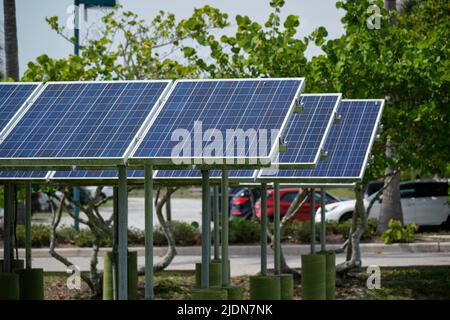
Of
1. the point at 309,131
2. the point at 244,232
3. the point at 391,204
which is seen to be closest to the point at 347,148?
the point at 309,131

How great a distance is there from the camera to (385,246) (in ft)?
83.8

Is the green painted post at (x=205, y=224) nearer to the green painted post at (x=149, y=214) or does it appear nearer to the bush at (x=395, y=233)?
the green painted post at (x=149, y=214)

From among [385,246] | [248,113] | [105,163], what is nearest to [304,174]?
[248,113]

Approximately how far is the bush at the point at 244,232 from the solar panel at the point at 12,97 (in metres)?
15.3

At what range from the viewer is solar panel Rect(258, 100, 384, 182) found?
44.3ft

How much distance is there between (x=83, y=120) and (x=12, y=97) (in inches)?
49.8

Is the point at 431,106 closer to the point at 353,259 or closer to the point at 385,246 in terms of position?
the point at 353,259

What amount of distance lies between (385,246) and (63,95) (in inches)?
601

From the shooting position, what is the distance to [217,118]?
10469mm

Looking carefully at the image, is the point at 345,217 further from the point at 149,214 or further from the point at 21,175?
the point at 149,214

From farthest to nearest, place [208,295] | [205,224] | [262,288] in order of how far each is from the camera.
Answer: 1. [262,288]
2. [205,224]
3. [208,295]

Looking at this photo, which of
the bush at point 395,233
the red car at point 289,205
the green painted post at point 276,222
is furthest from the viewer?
the red car at point 289,205

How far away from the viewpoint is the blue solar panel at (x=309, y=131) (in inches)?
456

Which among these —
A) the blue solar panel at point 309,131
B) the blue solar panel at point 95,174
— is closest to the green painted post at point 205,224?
the blue solar panel at point 309,131
